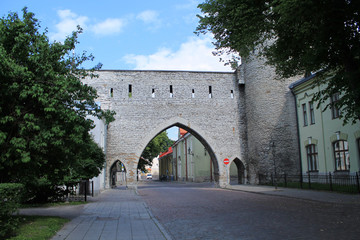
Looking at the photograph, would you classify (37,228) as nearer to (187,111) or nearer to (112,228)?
(112,228)

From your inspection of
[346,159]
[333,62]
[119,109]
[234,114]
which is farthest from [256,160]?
[333,62]

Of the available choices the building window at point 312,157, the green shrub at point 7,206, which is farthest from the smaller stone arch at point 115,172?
the green shrub at point 7,206

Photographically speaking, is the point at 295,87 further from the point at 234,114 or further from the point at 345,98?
the point at 345,98

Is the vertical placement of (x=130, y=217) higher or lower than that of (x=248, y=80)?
lower

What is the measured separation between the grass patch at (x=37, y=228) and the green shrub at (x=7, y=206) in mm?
211

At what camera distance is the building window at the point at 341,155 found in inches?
762

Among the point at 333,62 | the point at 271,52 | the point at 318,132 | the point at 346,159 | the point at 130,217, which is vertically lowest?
the point at 130,217

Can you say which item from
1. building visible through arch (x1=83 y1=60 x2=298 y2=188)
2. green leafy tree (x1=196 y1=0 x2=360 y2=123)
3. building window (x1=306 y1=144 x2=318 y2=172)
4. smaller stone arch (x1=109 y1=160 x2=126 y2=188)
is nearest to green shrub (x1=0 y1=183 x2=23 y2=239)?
green leafy tree (x1=196 y1=0 x2=360 y2=123)

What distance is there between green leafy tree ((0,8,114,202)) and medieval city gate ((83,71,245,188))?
19682 mm

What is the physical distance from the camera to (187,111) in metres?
29.3

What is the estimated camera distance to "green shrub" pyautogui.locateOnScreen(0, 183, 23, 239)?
19.4ft

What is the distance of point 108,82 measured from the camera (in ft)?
95.2

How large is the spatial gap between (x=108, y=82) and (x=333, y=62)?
68.1ft

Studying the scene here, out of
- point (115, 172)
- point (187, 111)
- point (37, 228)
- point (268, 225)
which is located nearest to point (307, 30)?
point (268, 225)
